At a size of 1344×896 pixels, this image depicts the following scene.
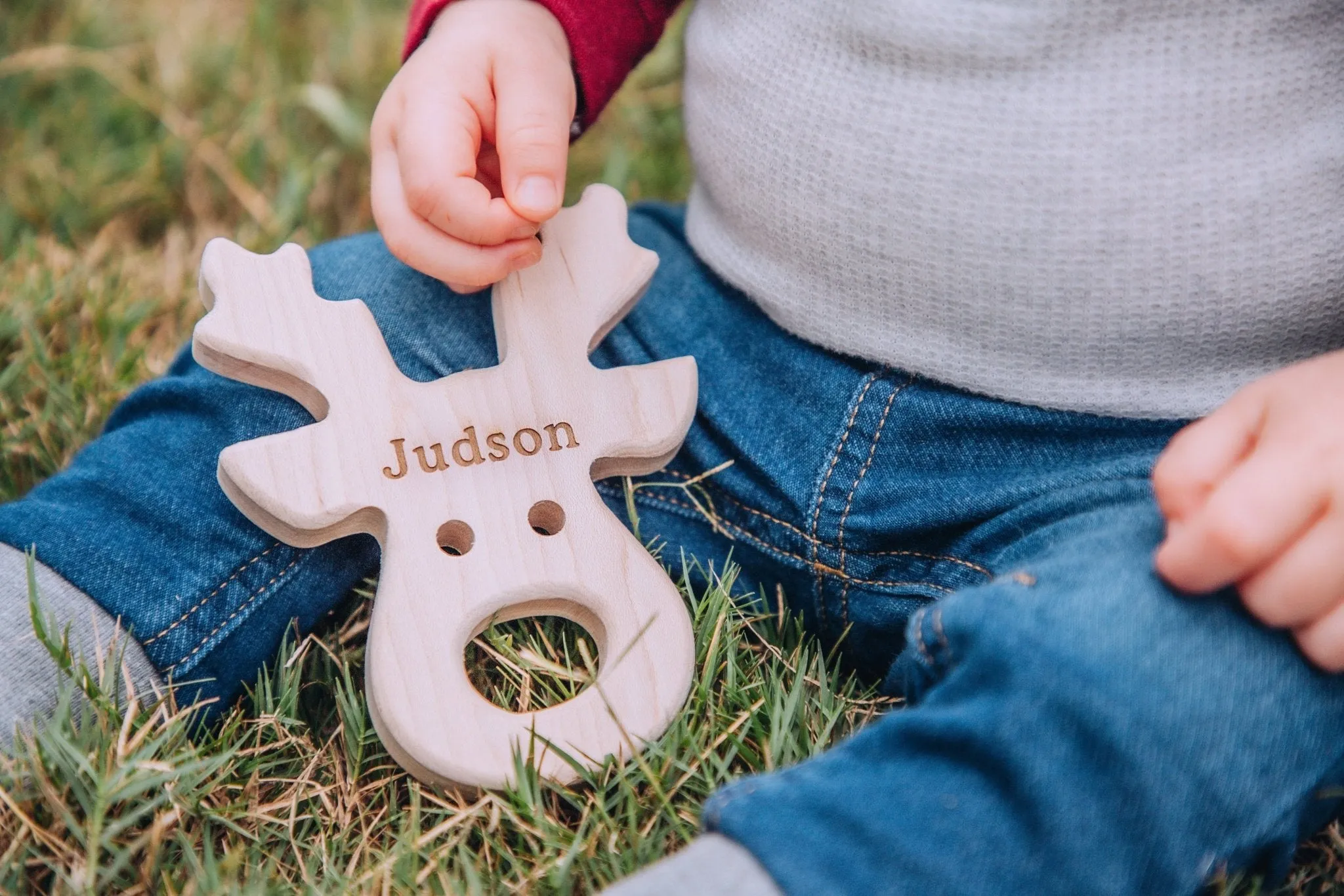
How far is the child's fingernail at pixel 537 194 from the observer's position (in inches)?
34.3

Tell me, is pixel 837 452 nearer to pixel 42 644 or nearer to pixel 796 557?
pixel 796 557

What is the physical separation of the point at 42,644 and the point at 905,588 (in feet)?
2.07

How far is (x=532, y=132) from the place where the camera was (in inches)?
35.4

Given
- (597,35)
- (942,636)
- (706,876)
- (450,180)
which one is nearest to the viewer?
(706,876)

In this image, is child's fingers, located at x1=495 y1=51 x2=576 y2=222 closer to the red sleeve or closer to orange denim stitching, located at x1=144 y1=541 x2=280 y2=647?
the red sleeve

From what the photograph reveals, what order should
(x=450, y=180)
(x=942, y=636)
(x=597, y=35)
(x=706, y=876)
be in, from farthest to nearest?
(x=597, y=35) < (x=450, y=180) < (x=942, y=636) < (x=706, y=876)

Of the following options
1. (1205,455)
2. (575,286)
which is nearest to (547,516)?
(575,286)

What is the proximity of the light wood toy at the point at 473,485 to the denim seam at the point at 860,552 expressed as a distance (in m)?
0.11

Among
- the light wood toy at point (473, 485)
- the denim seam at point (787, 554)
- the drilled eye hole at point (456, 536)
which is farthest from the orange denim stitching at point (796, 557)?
the drilled eye hole at point (456, 536)

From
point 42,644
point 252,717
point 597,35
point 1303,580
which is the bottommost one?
point 252,717

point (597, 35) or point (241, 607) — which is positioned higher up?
point (597, 35)

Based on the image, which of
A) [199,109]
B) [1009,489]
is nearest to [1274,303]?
[1009,489]

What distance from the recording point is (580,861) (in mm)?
778

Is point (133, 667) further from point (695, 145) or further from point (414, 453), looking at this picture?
point (695, 145)
